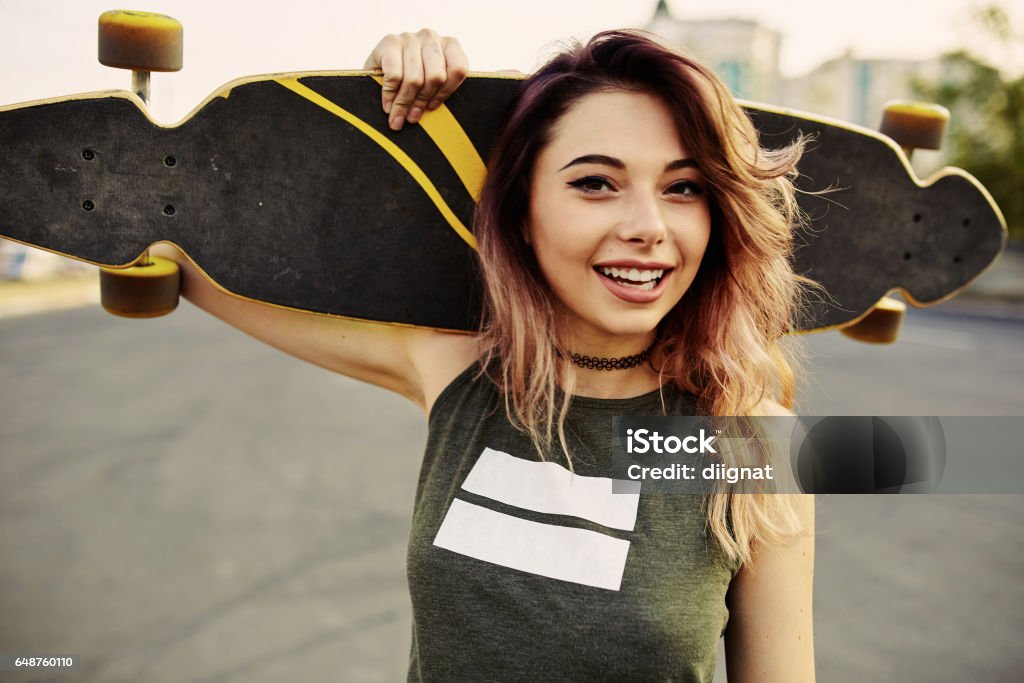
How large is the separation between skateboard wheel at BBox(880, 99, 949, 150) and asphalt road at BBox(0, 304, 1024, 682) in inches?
109

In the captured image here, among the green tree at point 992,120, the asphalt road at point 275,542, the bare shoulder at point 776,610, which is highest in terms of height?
the green tree at point 992,120

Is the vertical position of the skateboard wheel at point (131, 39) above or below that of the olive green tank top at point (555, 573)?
above

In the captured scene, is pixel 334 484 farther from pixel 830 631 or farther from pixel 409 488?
pixel 830 631

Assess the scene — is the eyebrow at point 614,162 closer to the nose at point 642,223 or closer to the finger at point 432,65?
the nose at point 642,223

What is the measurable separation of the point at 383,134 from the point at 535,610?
0.91 metres

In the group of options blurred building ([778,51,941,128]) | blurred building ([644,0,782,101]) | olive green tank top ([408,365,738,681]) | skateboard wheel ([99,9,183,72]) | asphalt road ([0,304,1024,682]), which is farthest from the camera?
blurred building ([778,51,941,128])

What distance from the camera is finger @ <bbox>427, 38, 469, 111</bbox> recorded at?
1.53 m

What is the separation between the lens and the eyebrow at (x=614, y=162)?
137cm

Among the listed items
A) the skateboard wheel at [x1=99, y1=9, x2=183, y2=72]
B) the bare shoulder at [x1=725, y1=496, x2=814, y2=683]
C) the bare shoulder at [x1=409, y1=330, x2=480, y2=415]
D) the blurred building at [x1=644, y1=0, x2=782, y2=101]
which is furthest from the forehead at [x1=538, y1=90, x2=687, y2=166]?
the blurred building at [x1=644, y1=0, x2=782, y2=101]

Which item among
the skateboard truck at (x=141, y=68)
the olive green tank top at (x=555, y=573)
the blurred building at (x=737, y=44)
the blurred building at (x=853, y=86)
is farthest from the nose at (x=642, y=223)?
the blurred building at (x=853, y=86)

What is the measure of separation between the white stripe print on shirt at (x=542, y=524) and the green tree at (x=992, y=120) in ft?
57.2

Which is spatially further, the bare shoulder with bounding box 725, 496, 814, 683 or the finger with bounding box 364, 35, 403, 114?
the finger with bounding box 364, 35, 403, 114

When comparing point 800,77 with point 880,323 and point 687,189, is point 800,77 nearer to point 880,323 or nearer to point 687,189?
point 880,323

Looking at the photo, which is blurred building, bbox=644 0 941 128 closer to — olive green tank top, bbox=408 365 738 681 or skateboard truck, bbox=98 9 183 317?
skateboard truck, bbox=98 9 183 317
